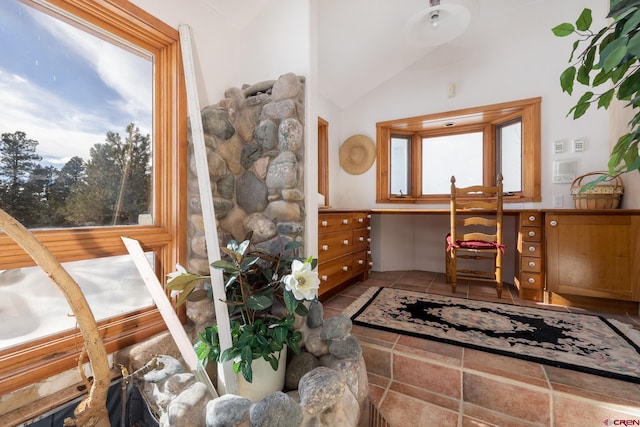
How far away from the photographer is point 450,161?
3361 millimetres

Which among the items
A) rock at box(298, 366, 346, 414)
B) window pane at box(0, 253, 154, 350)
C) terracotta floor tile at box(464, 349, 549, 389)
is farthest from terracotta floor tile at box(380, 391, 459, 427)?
window pane at box(0, 253, 154, 350)

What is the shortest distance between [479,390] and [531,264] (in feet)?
4.91

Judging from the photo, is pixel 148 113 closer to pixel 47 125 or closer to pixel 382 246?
pixel 47 125

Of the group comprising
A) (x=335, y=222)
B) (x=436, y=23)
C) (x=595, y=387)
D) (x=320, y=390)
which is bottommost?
→ (x=595, y=387)

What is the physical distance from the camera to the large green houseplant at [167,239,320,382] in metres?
1.04

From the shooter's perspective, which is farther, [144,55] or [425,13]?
[425,13]

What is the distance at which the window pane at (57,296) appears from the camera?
3.18ft

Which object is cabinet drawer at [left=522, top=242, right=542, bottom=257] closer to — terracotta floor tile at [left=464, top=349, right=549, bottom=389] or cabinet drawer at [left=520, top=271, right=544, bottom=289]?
cabinet drawer at [left=520, top=271, right=544, bottom=289]

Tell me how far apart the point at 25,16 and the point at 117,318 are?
1279 millimetres

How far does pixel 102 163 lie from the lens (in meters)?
1.23

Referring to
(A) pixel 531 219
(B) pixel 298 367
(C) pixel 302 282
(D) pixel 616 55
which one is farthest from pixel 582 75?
(A) pixel 531 219

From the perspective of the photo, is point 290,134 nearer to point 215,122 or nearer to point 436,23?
point 215,122

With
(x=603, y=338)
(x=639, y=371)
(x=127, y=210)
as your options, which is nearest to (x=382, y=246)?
(x=603, y=338)

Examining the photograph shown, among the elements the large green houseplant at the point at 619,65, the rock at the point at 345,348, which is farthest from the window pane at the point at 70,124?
the large green houseplant at the point at 619,65
